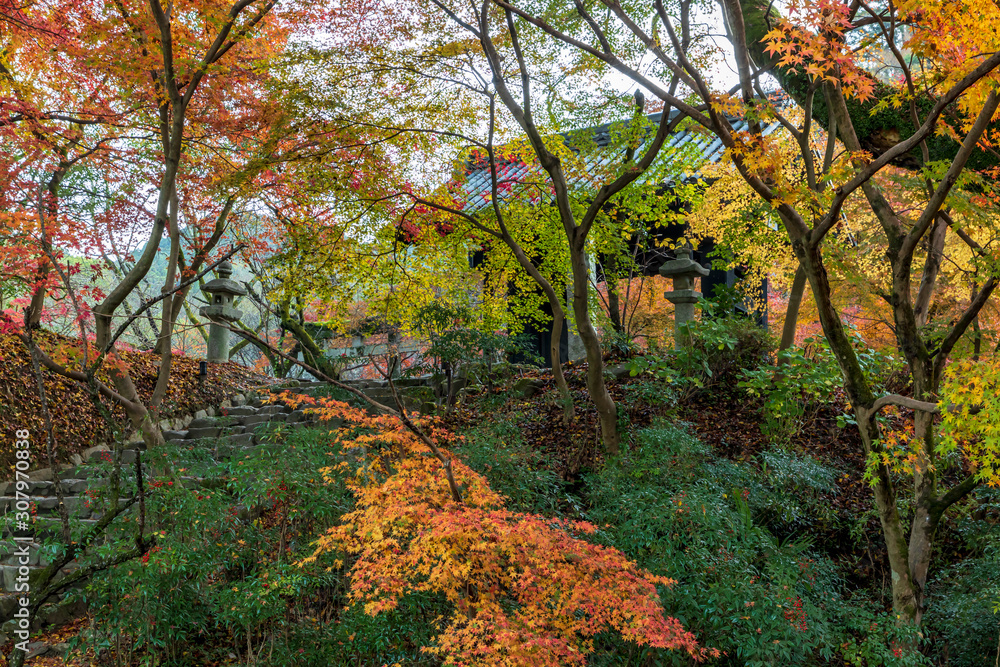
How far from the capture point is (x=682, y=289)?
8.62 m

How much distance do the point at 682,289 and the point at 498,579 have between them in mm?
5674

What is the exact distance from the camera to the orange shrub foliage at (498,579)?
11.3 feet

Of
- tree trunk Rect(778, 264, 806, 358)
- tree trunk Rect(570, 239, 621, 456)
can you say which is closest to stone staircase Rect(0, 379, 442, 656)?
tree trunk Rect(570, 239, 621, 456)

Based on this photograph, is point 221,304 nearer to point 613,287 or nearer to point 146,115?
point 146,115

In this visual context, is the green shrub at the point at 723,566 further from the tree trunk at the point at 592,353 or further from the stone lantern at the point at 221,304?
the stone lantern at the point at 221,304

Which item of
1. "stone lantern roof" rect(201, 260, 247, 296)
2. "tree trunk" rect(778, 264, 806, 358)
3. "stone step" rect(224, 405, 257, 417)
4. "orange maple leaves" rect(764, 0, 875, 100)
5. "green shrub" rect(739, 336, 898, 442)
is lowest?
"stone step" rect(224, 405, 257, 417)

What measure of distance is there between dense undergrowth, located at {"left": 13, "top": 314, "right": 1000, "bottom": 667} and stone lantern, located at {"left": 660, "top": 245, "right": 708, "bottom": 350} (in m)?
2.86

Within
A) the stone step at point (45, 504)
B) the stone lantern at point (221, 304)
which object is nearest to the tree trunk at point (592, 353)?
the stone step at point (45, 504)

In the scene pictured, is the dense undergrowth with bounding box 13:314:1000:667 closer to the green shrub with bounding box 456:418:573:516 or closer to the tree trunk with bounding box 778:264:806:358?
the green shrub with bounding box 456:418:573:516

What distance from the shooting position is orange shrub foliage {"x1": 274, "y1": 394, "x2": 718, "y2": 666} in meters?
3.44

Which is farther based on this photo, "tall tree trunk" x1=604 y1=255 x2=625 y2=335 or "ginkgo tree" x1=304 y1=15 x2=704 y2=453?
"tall tree trunk" x1=604 y1=255 x2=625 y2=335

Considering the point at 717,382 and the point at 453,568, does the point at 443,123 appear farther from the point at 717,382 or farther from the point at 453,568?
the point at 453,568

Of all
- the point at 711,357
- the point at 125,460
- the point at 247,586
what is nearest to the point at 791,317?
the point at 711,357

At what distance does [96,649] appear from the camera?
13.3 feet
